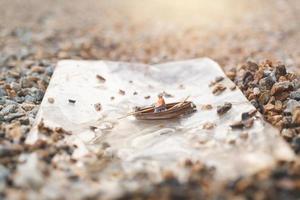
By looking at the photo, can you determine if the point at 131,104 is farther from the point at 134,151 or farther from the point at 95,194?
the point at 95,194

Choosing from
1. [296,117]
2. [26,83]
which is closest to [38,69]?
[26,83]

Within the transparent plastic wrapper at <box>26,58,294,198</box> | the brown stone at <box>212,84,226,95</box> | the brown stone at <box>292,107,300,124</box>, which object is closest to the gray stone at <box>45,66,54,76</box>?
the transparent plastic wrapper at <box>26,58,294,198</box>

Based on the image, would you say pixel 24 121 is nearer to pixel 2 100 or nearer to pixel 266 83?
pixel 2 100

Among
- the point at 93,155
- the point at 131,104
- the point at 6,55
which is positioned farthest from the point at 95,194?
the point at 6,55

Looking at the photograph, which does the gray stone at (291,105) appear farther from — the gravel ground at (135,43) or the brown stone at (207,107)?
the gravel ground at (135,43)

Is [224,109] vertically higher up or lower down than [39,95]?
higher up

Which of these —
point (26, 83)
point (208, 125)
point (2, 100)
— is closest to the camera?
point (208, 125)
